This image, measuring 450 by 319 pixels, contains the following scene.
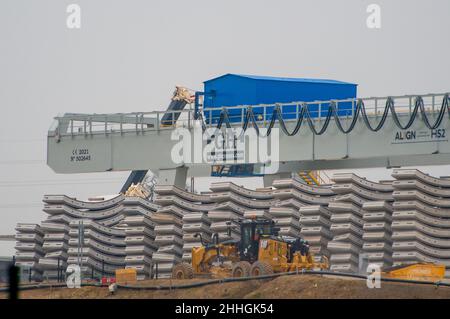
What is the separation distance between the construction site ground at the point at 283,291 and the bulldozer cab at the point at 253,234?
2803mm

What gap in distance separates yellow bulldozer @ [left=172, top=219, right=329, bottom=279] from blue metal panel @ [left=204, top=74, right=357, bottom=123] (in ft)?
37.5

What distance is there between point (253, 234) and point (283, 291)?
6034mm

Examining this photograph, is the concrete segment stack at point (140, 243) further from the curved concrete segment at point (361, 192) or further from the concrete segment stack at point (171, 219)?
the curved concrete segment at point (361, 192)

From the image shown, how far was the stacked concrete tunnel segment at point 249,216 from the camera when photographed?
Result: 58.7m

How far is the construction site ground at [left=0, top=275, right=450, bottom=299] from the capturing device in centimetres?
4794

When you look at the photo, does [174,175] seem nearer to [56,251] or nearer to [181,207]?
[181,207]

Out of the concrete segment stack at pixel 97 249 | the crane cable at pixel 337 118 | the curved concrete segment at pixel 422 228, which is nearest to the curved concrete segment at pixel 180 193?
the crane cable at pixel 337 118

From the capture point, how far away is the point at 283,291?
49969 millimetres

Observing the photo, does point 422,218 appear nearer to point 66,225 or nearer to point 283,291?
point 283,291

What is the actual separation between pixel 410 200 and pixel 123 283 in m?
12.2

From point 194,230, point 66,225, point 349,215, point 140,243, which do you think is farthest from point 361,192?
point 66,225

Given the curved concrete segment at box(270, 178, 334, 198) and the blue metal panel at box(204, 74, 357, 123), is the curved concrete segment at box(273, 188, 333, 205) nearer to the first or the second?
the curved concrete segment at box(270, 178, 334, 198)

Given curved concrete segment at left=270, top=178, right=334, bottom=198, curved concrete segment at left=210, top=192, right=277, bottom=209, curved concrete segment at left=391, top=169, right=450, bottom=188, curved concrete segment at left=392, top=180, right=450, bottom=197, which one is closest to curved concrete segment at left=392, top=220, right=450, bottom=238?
curved concrete segment at left=392, top=180, right=450, bottom=197
